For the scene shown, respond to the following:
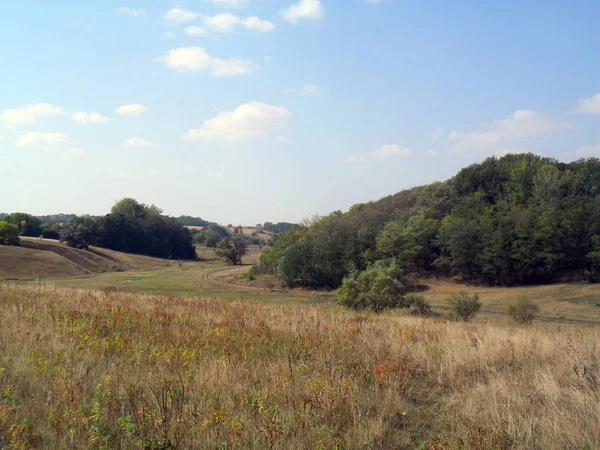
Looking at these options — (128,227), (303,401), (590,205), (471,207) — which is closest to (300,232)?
(471,207)

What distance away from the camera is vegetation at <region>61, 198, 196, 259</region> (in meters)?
109

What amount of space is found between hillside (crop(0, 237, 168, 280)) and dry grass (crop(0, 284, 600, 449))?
183 ft

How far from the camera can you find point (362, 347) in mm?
6488

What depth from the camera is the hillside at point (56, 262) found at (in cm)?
5916

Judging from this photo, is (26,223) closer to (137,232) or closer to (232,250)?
(137,232)

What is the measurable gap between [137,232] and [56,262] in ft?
158

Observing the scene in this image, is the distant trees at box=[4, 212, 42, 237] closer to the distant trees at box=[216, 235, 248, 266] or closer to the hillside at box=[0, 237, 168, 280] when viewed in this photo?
the hillside at box=[0, 237, 168, 280]

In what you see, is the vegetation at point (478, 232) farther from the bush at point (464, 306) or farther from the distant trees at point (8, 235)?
the distant trees at point (8, 235)

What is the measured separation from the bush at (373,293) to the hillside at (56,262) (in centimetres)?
4194

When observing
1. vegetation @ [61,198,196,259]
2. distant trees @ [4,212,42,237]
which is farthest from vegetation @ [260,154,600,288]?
distant trees @ [4,212,42,237]

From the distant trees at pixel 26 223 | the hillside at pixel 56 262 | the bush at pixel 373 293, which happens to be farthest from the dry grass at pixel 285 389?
the distant trees at pixel 26 223

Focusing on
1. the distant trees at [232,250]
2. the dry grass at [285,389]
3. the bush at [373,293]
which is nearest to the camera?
the dry grass at [285,389]

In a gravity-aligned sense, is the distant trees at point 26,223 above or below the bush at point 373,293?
above

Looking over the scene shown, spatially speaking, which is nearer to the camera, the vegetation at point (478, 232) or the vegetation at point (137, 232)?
the vegetation at point (478, 232)
